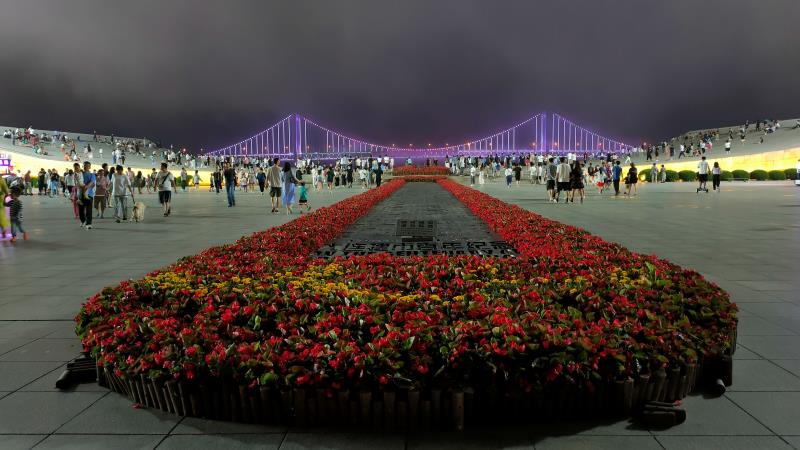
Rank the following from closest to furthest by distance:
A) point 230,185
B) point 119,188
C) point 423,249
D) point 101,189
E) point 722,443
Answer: point 722,443 < point 423,249 < point 119,188 < point 101,189 < point 230,185

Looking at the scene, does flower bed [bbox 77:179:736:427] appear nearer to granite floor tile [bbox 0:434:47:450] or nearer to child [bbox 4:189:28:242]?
granite floor tile [bbox 0:434:47:450]

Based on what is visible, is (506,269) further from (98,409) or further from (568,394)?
(98,409)

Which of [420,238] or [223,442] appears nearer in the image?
[223,442]

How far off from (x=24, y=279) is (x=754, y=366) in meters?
6.94

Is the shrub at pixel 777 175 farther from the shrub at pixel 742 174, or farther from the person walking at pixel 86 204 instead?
the person walking at pixel 86 204

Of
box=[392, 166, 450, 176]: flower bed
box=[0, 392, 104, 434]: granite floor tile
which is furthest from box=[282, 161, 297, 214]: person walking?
box=[392, 166, 450, 176]: flower bed

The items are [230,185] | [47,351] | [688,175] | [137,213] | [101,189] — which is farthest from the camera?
[688,175]

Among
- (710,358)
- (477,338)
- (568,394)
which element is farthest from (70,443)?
(710,358)

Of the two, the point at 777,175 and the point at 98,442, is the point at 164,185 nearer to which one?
the point at 98,442

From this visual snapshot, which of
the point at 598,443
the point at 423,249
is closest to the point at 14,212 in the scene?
the point at 423,249

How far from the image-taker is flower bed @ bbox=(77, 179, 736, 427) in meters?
2.73

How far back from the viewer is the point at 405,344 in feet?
9.43

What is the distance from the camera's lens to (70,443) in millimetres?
2602

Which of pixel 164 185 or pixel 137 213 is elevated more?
pixel 164 185
